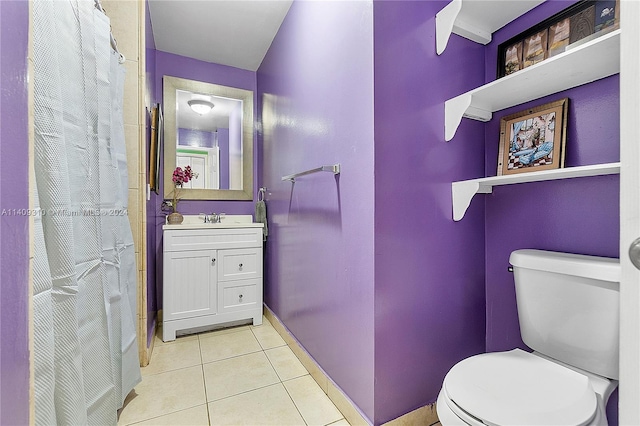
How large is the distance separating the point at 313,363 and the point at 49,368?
115 cm

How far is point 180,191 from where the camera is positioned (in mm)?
2443

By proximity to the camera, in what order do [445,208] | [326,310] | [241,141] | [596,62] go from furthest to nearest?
1. [241,141]
2. [326,310]
3. [445,208]
4. [596,62]

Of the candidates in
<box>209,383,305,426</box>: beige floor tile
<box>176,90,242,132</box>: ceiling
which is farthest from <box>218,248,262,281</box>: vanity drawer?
<box>176,90,242,132</box>: ceiling

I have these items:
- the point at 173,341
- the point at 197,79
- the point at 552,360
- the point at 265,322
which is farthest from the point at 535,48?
the point at 173,341

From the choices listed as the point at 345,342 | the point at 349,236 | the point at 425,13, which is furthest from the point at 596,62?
the point at 345,342

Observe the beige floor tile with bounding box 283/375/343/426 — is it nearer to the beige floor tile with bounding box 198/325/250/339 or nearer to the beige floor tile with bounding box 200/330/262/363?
the beige floor tile with bounding box 200/330/262/363

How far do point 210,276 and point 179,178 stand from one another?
879mm

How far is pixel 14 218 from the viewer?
1.77 ft

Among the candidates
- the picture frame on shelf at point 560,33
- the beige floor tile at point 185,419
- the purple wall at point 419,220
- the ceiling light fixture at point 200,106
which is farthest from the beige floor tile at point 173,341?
the picture frame on shelf at point 560,33

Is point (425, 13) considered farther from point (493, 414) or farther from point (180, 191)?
point (180, 191)

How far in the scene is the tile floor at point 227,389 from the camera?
1.23 meters

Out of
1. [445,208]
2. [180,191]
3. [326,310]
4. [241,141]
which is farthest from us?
[241,141]

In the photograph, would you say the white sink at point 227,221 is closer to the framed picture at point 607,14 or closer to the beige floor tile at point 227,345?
the beige floor tile at point 227,345

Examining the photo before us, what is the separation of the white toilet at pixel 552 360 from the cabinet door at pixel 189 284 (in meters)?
1.71
